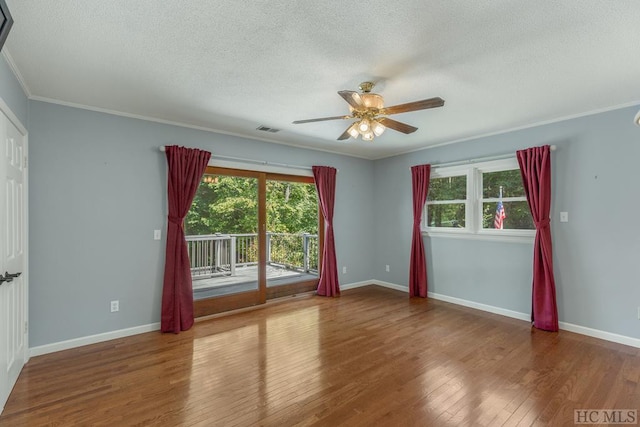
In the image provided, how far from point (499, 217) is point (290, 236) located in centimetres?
324

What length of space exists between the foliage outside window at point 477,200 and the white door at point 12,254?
506 cm

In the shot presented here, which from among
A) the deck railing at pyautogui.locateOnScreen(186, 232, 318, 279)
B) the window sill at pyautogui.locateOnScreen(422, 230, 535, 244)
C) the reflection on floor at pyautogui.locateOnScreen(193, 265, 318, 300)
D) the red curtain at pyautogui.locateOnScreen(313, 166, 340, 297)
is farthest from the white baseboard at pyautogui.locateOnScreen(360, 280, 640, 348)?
the reflection on floor at pyautogui.locateOnScreen(193, 265, 318, 300)

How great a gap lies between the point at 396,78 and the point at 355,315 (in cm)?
302

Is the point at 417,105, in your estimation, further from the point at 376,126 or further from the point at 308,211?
the point at 308,211

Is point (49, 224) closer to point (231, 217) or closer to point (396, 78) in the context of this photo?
point (231, 217)

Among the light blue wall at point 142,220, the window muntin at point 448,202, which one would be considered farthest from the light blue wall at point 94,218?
the window muntin at point 448,202

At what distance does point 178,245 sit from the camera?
3.76 m

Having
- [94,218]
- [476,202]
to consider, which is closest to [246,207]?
[94,218]

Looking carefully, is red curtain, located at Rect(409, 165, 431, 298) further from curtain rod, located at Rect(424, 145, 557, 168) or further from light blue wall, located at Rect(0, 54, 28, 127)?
light blue wall, located at Rect(0, 54, 28, 127)

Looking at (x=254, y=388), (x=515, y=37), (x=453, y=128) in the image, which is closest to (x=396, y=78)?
(x=515, y=37)

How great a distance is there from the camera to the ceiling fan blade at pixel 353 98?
234cm

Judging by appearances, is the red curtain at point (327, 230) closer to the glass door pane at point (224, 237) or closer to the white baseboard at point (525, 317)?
the glass door pane at point (224, 237)

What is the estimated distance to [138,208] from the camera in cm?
365

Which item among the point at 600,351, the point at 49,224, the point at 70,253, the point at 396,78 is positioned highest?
the point at 396,78
